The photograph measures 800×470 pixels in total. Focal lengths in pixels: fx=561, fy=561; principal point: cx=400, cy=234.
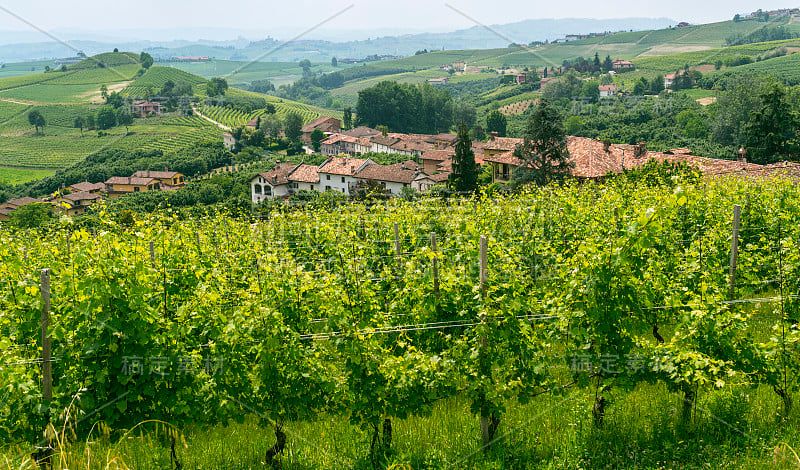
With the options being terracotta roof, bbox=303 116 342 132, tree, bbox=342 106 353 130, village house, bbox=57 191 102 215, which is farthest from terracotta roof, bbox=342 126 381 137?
village house, bbox=57 191 102 215

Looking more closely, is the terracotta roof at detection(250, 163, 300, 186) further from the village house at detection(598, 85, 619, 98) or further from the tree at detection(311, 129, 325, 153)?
the village house at detection(598, 85, 619, 98)

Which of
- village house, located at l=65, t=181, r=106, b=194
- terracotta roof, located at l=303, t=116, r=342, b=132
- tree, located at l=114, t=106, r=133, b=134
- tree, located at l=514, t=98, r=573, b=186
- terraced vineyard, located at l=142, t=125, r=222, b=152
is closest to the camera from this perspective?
tree, located at l=514, t=98, r=573, b=186

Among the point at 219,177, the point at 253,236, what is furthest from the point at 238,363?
the point at 219,177

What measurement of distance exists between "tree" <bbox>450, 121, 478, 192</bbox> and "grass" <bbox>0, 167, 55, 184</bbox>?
210 feet

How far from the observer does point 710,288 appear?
647cm

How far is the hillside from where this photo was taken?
3654 inches

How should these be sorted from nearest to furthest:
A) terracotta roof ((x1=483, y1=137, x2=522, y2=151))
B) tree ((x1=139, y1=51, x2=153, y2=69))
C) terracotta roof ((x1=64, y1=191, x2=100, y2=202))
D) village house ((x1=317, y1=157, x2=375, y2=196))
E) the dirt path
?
1. terracotta roof ((x1=483, y1=137, x2=522, y2=151))
2. village house ((x1=317, y1=157, x2=375, y2=196))
3. terracotta roof ((x1=64, y1=191, x2=100, y2=202))
4. the dirt path
5. tree ((x1=139, y1=51, x2=153, y2=69))

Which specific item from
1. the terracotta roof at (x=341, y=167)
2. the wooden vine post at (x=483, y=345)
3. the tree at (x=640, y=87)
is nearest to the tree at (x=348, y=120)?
the terracotta roof at (x=341, y=167)

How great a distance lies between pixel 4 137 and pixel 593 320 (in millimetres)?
125566

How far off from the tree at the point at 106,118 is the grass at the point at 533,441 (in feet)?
387

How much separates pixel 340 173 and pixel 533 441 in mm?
61540

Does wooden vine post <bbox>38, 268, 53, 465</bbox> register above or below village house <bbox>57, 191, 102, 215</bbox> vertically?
above

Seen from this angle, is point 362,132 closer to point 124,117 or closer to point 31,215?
point 124,117

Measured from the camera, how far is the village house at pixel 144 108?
113 m
